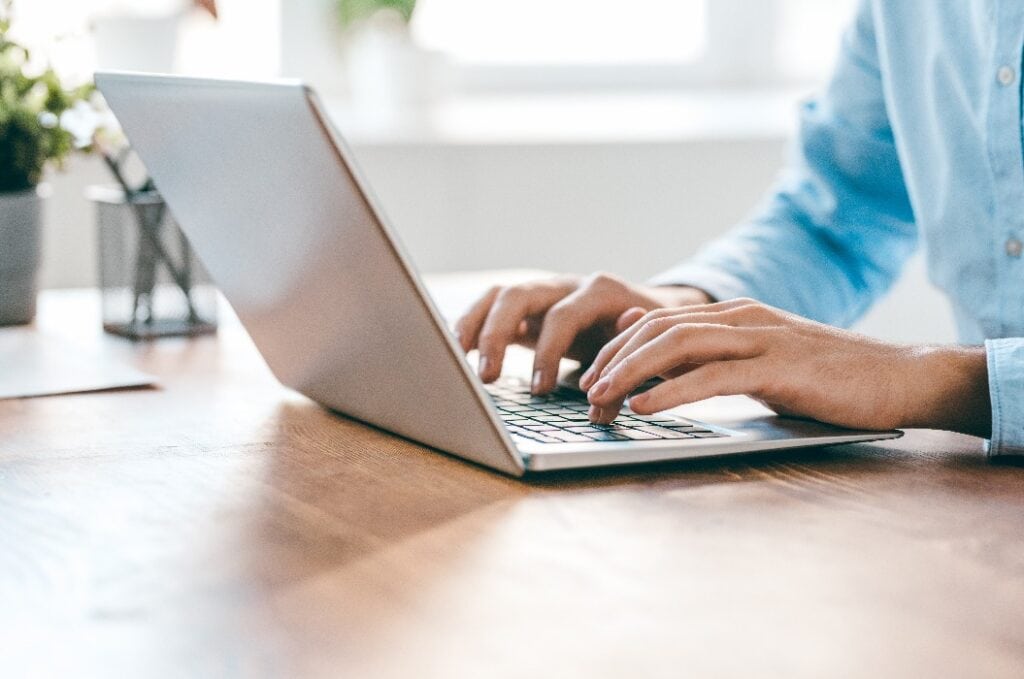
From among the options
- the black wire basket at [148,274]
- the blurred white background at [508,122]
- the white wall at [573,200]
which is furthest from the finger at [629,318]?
the white wall at [573,200]

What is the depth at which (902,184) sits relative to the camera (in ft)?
4.83

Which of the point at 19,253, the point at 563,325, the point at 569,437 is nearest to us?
the point at 569,437

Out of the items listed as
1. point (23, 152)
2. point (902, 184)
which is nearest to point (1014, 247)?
point (902, 184)

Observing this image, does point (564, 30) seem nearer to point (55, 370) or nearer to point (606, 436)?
point (55, 370)

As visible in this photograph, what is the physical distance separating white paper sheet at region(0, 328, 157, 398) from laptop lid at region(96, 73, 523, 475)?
0.15 m

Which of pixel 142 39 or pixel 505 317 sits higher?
pixel 142 39

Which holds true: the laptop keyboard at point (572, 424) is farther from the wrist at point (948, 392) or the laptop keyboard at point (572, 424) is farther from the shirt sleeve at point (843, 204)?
the shirt sleeve at point (843, 204)

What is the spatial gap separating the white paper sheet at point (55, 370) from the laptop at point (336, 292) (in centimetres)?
16

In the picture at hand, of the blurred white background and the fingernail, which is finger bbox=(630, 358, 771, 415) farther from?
the blurred white background

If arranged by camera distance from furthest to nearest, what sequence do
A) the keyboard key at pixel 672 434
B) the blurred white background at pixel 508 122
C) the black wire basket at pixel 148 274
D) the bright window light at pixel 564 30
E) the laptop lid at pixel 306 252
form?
the bright window light at pixel 564 30 → the blurred white background at pixel 508 122 → the black wire basket at pixel 148 274 → the keyboard key at pixel 672 434 → the laptop lid at pixel 306 252

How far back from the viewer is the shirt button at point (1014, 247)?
121 cm

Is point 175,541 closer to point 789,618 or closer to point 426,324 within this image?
point 426,324

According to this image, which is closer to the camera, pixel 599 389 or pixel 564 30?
pixel 599 389

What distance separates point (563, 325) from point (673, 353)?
19 cm
